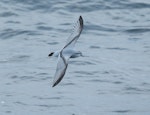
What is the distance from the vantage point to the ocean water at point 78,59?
1090 centimetres

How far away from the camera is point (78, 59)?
535 inches

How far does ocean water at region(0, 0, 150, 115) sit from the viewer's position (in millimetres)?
10898

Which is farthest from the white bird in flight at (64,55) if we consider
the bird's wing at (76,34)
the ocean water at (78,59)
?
the ocean water at (78,59)

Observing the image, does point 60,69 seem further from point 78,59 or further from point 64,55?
point 78,59

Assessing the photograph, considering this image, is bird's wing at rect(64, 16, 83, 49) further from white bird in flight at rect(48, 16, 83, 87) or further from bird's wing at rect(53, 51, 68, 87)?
bird's wing at rect(53, 51, 68, 87)

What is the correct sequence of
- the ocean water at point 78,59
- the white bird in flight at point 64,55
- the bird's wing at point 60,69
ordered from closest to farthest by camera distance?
the bird's wing at point 60,69 → the white bird in flight at point 64,55 → the ocean water at point 78,59

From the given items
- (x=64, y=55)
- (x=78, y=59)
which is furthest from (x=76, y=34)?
(x=78, y=59)

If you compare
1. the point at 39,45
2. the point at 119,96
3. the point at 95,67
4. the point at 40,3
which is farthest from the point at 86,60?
the point at 40,3

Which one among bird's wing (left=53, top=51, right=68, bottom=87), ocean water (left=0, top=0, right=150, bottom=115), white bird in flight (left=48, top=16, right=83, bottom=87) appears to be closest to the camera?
bird's wing (left=53, top=51, right=68, bottom=87)

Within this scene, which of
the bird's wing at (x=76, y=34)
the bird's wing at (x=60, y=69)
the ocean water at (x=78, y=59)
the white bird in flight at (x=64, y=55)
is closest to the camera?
the bird's wing at (x=60, y=69)

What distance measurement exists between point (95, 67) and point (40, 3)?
494cm

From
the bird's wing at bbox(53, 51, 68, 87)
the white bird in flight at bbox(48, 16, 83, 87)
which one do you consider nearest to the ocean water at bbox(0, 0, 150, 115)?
the white bird in flight at bbox(48, 16, 83, 87)

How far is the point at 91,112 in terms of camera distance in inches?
413

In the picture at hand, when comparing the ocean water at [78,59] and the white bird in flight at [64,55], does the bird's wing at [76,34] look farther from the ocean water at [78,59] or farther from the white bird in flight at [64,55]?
the ocean water at [78,59]
